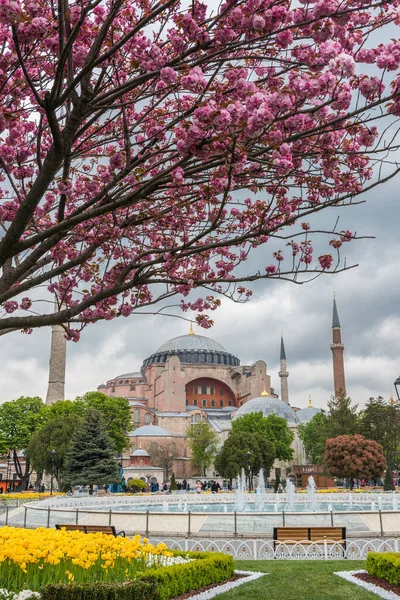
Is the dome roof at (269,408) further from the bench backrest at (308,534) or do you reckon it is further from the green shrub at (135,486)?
the bench backrest at (308,534)

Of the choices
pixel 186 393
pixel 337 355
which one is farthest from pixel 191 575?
pixel 186 393

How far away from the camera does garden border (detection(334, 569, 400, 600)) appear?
738 cm

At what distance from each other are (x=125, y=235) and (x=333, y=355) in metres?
68.5

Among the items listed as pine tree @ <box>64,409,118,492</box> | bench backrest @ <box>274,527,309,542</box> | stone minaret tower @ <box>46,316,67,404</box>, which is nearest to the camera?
bench backrest @ <box>274,527,309,542</box>

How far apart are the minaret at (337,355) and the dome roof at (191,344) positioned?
1916 cm

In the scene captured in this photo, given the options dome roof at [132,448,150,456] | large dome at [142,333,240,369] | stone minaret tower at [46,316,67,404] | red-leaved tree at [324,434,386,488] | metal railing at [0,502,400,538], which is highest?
large dome at [142,333,240,369]

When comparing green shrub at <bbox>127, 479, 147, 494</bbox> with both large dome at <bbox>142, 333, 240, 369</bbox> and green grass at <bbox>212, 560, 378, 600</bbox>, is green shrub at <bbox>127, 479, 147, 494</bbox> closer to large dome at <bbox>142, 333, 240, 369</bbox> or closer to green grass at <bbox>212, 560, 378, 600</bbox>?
green grass at <bbox>212, 560, 378, 600</bbox>

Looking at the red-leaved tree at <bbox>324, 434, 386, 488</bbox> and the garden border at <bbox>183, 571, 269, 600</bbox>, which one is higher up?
the red-leaved tree at <bbox>324, 434, 386, 488</bbox>

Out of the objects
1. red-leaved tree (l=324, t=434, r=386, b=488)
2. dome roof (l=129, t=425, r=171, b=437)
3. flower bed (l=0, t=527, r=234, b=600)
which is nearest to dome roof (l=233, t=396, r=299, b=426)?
dome roof (l=129, t=425, r=171, b=437)

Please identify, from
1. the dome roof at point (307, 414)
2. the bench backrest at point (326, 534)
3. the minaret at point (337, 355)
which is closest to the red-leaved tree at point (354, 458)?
the bench backrest at point (326, 534)

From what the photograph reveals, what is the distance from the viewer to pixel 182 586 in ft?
23.6

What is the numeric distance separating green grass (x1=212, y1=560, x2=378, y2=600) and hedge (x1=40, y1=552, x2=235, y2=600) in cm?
36

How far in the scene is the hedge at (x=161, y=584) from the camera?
5.84 m

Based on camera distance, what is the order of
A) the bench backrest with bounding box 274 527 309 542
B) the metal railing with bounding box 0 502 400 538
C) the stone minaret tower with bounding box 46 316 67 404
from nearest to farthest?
the bench backrest with bounding box 274 527 309 542 < the metal railing with bounding box 0 502 400 538 < the stone minaret tower with bounding box 46 316 67 404
